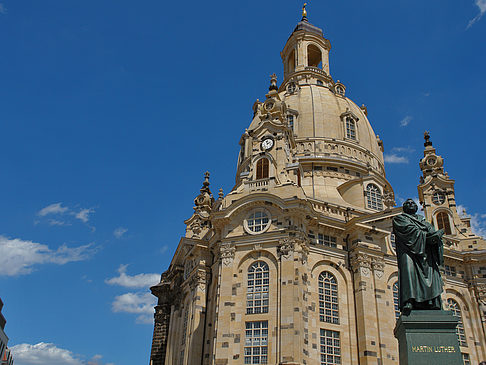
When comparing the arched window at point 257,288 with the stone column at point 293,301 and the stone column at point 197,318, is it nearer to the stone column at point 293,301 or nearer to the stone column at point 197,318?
the stone column at point 293,301

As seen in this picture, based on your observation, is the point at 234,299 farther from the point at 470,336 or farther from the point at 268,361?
the point at 470,336

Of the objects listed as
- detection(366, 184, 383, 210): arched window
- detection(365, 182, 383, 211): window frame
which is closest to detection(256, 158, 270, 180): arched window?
detection(365, 182, 383, 211): window frame

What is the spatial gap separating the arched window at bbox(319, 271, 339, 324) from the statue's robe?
22.1 metres

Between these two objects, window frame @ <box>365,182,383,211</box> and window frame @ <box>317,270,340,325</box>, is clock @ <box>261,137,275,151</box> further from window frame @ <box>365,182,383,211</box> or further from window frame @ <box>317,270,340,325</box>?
window frame @ <box>317,270,340,325</box>

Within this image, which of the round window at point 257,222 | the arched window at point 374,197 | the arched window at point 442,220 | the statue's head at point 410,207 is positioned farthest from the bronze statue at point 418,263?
the arched window at point 442,220

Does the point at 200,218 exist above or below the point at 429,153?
below

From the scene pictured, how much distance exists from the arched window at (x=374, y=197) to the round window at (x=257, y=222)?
14198 millimetres

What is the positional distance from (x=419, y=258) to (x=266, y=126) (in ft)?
102

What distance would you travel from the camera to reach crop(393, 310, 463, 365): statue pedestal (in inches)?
485

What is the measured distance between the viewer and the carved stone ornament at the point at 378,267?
123 ft

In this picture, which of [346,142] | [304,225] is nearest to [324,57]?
[346,142]

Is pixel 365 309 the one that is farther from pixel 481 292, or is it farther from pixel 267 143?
pixel 267 143

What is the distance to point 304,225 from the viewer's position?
36.5 metres

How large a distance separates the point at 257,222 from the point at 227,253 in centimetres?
338
